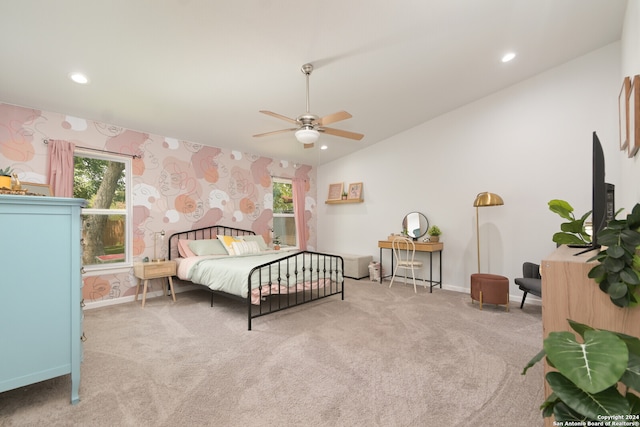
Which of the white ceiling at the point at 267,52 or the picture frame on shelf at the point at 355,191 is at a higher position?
the white ceiling at the point at 267,52

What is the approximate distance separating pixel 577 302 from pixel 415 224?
4068 mm

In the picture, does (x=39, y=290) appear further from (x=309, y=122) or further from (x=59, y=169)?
(x=59, y=169)

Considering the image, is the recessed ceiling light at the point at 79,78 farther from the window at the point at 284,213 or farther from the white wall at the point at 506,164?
the white wall at the point at 506,164

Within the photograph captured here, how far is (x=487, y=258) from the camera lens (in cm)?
441

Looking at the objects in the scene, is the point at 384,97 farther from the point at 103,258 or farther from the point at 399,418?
the point at 103,258

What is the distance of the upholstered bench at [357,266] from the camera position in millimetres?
5586

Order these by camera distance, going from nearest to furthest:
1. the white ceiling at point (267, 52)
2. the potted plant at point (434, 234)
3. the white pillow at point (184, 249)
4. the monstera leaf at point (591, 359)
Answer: the monstera leaf at point (591, 359) → the white ceiling at point (267, 52) → the white pillow at point (184, 249) → the potted plant at point (434, 234)

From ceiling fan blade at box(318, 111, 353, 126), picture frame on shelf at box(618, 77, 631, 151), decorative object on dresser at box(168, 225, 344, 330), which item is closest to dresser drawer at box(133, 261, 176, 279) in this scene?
decorative object on dresser at box(168, 225, 344, 330)

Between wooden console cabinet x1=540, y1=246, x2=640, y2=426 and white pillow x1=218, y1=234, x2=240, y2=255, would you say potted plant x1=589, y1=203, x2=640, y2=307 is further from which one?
white pillow x1=218, y1=234, x2=240, y2=255

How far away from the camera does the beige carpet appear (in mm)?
1722

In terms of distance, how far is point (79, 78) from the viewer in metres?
2.98

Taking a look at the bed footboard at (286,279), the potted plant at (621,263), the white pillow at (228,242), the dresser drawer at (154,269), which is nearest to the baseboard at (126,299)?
the dresser drawer at (154,269)

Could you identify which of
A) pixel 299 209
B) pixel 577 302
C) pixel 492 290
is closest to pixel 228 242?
pixel 299 209

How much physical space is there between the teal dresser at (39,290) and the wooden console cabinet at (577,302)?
102 inches
